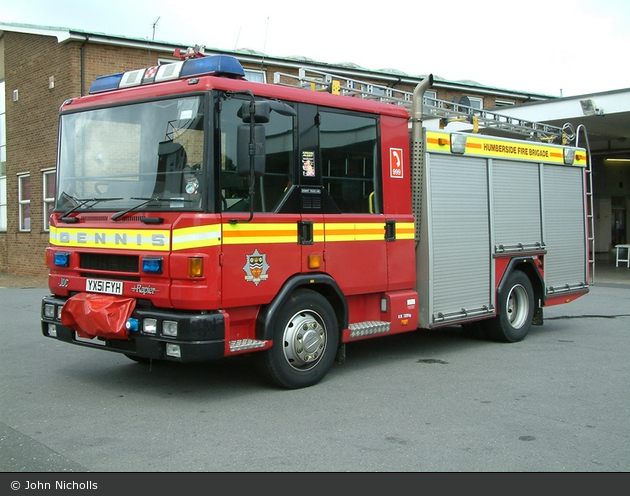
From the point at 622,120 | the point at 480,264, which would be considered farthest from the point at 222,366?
the point at 622,120

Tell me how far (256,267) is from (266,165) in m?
0.98

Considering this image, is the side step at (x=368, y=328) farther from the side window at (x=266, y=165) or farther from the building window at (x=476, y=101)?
the building window at (x=476, y=101)

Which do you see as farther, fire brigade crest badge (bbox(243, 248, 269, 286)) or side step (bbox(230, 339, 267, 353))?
fire brigade crest badge (bbox(243, 248, 269, 286))

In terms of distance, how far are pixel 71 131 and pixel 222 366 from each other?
118 inches

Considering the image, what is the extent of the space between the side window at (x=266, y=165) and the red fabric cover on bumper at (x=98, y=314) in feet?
4.26

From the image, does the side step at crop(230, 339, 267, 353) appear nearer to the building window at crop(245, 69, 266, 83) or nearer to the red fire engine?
the red fire engine

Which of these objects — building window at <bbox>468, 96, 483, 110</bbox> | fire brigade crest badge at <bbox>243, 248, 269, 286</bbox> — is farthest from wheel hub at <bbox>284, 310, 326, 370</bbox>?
building window at <bbox>468, 96, 483, 110</bbox>

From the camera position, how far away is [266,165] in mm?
6664

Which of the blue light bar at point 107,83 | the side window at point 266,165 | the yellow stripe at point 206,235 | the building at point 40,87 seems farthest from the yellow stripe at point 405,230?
the building at point 40,87

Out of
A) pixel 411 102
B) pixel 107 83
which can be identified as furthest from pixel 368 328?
pixel 107 83

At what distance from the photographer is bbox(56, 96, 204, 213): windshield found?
6.21 m

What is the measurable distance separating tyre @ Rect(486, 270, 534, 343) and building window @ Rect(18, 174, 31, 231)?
53.4ft

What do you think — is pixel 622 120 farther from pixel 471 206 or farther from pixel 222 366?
pixel 222 366

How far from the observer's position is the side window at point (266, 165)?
626 cm
